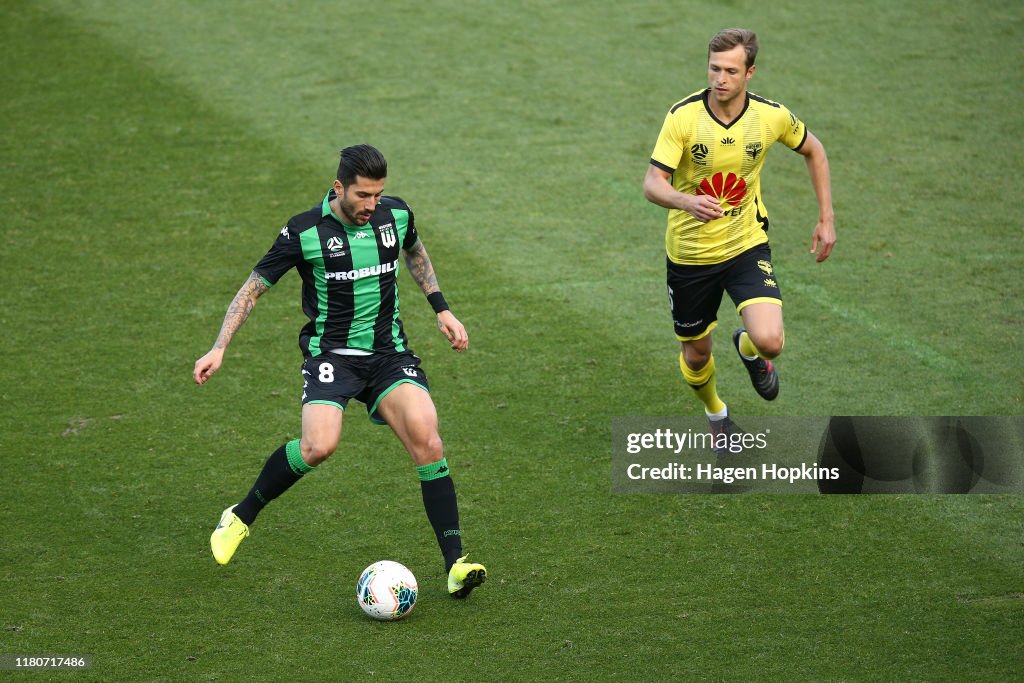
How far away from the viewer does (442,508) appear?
5.99 m

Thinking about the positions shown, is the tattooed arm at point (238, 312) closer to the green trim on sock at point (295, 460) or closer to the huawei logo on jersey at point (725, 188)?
the green trim on sock at point (295, 460)

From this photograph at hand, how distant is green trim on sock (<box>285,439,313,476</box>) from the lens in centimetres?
603

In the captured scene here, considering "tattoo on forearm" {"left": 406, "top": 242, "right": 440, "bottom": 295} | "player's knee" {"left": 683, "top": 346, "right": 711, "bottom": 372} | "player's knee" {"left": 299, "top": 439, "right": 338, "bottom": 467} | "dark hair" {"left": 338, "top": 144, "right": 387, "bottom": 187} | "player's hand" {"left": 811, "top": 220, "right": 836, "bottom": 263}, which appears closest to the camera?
"dark hair" {"left": 338, "top": 144, "right": 387, "bottom": 187}

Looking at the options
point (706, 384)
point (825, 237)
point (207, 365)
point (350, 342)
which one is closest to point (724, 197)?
point (825, 237)

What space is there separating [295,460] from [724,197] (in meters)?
2.79

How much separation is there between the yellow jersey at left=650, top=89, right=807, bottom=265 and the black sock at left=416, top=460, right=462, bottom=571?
2.09 metres

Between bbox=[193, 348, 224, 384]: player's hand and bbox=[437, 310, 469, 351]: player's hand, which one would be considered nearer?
bbox=[193, 348, 224, 384]: player's hand

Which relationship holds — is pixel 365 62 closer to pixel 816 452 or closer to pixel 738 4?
pixel 738 4

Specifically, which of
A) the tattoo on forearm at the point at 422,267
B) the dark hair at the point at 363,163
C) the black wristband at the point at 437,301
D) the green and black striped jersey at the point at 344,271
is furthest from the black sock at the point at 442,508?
the dark hair at the point at 363,163

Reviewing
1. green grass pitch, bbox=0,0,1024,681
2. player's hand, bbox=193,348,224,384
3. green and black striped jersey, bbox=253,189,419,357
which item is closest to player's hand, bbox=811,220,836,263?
green grass pitch, bbox=0,0,1024,681

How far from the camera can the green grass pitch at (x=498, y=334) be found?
223 inches

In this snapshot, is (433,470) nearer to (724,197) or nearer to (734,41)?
(724,197)

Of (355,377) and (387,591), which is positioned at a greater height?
(355,377)

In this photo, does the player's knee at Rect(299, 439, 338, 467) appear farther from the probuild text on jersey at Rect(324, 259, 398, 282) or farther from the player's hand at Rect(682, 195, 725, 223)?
the player's hand at Rect(682, 195, 725, 223)
